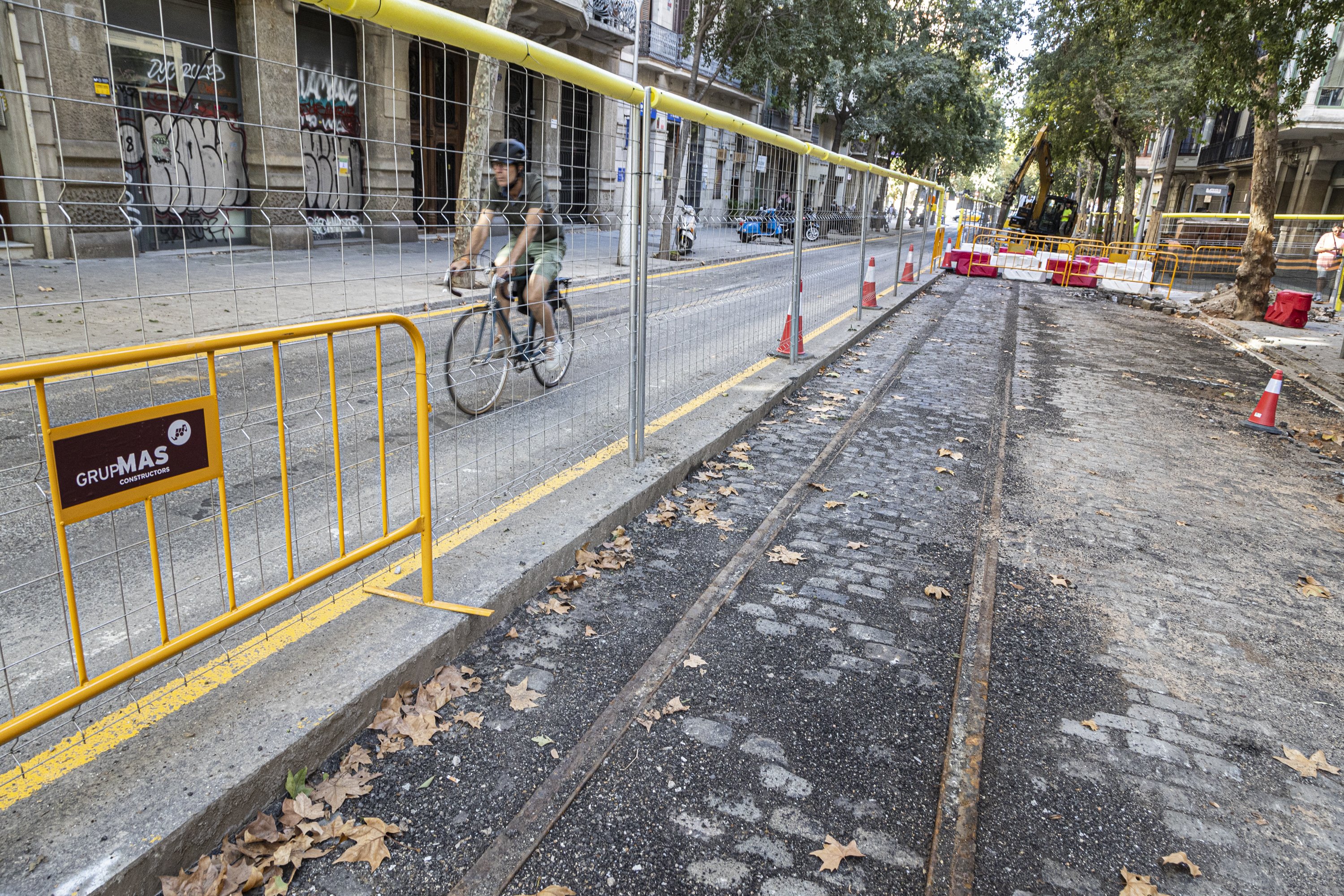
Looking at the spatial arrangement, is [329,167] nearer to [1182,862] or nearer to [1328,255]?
[1182,862]

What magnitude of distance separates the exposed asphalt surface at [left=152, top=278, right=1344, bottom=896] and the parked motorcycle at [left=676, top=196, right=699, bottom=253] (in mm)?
1947

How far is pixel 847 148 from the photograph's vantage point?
158 ft

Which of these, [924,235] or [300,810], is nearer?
[300,810]

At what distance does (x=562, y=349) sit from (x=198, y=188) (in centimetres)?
343

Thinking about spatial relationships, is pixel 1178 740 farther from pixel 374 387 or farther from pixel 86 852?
pixel 374 387

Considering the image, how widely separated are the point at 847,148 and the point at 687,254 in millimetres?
45025

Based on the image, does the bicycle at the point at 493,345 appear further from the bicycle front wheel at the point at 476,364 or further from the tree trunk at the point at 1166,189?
the tree trunk at the point at 1166,189

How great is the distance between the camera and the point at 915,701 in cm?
333

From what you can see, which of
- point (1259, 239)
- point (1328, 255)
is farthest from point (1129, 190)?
point (1259, 239)

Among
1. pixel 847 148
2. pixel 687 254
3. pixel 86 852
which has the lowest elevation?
pixel 86 852

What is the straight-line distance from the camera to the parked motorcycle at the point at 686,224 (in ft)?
23.1

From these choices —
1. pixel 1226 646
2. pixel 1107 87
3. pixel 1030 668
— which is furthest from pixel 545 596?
pixel 1107 87

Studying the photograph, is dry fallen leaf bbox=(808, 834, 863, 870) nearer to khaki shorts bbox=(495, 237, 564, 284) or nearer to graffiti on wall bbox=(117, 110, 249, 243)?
graffiti on wall bbox=(117, 110, 249, 243)

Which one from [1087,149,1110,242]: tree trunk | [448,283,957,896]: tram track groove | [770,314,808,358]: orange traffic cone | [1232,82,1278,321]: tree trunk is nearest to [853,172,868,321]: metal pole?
[770,314,808,358]: orange traffic cone
